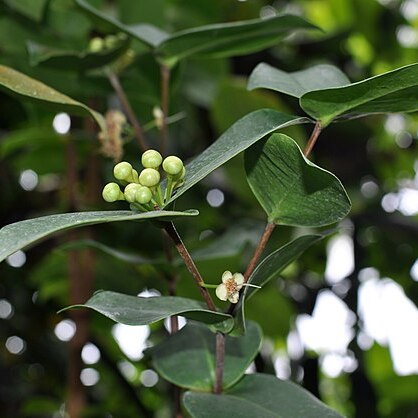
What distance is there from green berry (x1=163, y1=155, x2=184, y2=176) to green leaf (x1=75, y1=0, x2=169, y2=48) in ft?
0.77

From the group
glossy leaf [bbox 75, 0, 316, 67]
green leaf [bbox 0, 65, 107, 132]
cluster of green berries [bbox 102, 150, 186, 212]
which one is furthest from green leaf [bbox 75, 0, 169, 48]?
cluster of green berries [bbox 102, 150, 186, 212]

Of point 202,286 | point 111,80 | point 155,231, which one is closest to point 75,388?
point 155,231

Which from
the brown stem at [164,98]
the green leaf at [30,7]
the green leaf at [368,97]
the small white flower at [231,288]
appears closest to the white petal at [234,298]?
the small white flower at [231,288]

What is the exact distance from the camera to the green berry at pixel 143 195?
0.36 meters

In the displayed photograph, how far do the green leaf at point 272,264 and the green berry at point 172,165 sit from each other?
0.22ft

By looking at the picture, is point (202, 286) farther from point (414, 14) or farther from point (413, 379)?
point (414, 14)

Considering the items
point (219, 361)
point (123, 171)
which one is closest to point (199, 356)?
point (219, 361)

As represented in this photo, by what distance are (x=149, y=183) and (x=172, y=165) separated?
15mm

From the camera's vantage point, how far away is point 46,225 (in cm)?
33

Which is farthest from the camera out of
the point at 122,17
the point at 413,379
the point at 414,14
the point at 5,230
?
the point at 414,14

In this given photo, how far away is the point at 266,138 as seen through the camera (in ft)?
1.32

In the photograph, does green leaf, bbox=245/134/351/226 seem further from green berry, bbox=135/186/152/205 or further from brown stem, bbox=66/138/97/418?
brown stem, bbox=66/138/97/418

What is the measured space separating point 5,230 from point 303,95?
18 cm

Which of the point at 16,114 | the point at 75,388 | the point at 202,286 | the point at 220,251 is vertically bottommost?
the point at 75,388
